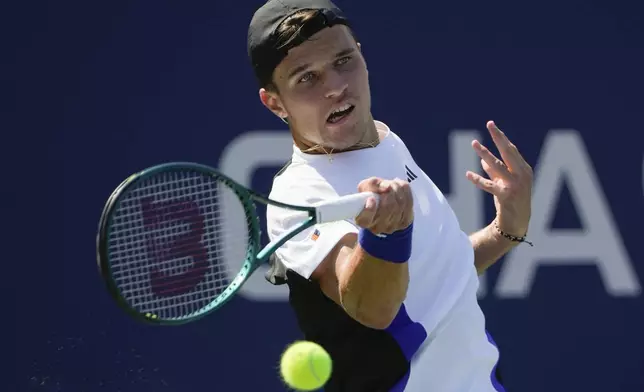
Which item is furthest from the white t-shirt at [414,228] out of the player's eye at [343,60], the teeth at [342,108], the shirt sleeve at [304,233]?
the player's eye at [343,60]

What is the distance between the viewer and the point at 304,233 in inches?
116

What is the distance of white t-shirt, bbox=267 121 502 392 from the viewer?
2963mm

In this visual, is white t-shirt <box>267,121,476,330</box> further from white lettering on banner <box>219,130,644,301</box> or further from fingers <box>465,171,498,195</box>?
white lettering on banner <box>219,130,644,301</box>

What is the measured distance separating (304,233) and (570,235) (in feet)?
7.80

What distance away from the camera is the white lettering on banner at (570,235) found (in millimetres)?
5043

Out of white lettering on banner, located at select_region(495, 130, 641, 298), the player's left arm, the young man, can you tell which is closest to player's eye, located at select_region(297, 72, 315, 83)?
the young man

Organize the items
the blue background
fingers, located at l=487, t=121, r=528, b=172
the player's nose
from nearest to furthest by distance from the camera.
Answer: the player's nose, fingers, located at l=487, t=121, r=528, b=172, the blue background

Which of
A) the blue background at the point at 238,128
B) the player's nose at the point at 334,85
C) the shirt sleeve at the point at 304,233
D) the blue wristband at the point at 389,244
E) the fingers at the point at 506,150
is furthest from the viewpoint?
the blue background at the point at 238,128

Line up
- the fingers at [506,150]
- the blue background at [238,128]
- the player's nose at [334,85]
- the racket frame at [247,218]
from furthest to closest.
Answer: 1. the blue background at [238,128]
2. the fingers at [506,150]
3. the player's nose at [334,85]
4. the racket frame at [247,218]

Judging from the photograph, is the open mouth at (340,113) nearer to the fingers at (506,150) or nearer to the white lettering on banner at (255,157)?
the fingers at (506,150)

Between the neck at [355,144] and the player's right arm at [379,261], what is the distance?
0.36 meters

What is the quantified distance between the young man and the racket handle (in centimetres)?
17

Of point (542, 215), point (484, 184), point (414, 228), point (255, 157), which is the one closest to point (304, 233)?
point (414, 228)

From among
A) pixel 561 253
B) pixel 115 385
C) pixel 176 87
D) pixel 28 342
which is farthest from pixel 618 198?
pixel 28 342
